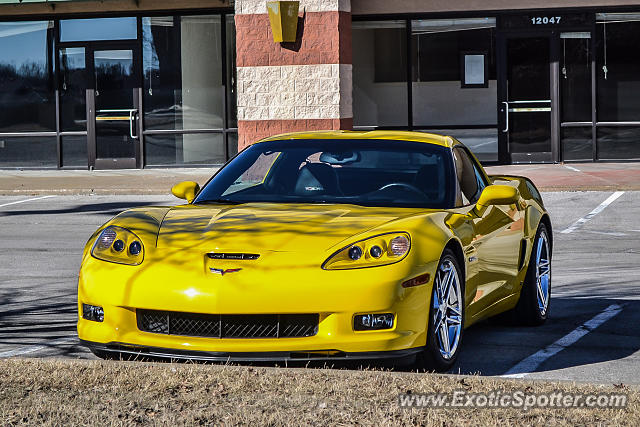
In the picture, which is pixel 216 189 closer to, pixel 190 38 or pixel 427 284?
pixel 427 284

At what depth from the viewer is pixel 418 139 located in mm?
7984

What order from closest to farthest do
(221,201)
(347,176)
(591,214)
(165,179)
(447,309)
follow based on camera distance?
(447,309)
(221,201)
(347,176)
(591,214)
(165,179)

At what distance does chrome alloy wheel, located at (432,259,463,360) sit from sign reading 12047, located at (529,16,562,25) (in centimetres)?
1873

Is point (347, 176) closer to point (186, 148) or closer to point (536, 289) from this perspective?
point (536, 289)

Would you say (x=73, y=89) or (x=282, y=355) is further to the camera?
(x=73, y=89)

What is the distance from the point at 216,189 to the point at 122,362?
185cm

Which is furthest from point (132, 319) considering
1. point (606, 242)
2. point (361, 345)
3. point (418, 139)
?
point (606, 242)

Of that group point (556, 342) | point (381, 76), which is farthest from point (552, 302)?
point (381, 76)

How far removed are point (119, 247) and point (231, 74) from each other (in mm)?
19354

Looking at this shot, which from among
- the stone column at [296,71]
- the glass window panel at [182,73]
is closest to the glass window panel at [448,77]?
the stone column at [296,71]

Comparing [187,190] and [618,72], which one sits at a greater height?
[618,72]

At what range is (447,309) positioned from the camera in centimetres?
669

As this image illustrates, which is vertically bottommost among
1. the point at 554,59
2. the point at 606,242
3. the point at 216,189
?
the point at 606,242

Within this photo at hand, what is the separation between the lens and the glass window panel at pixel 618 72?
80.5ft
